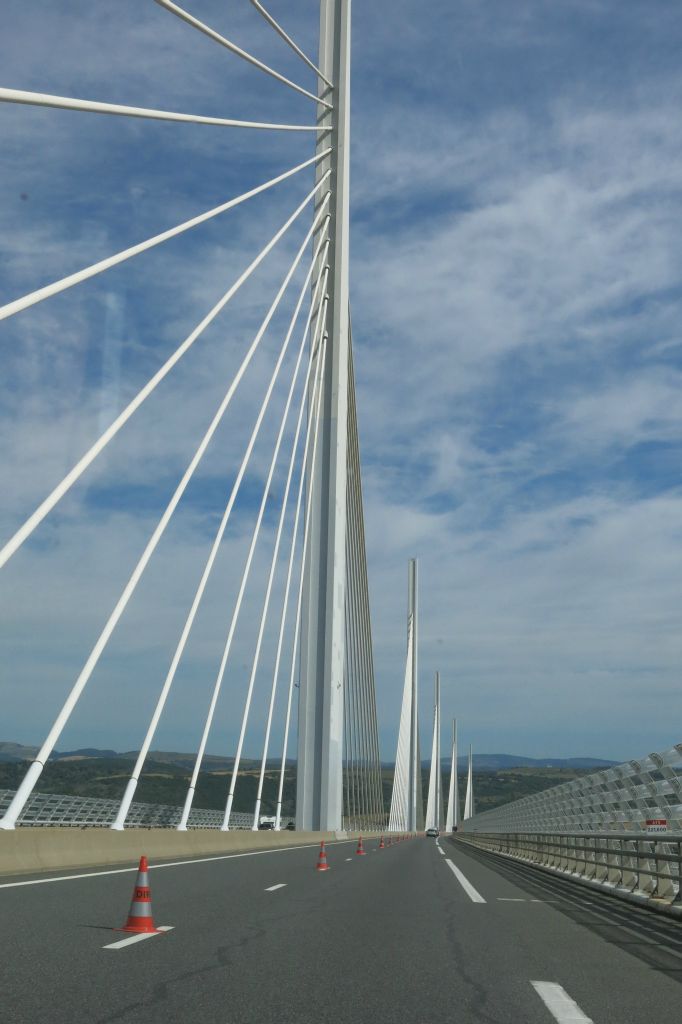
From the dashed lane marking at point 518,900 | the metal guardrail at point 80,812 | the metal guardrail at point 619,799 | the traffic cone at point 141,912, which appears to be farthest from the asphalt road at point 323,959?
the metal guardrail at point 80,812

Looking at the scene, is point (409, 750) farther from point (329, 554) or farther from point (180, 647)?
point (180, 647)

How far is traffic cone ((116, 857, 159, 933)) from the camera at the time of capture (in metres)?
8.30

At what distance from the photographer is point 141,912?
8.39m

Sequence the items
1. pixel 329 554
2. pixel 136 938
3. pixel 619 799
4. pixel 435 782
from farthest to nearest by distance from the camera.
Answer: pixel 435 782
pixel 329 554
pixel 619 799
pixel 136 938

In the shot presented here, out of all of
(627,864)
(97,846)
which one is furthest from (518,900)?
(97,846)

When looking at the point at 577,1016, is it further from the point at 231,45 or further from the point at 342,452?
the point at 342,452

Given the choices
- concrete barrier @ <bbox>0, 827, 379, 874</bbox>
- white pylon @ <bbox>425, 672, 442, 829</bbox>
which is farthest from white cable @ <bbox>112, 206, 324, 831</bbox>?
white pylon @ <bbox>425, 672, 442, 829</bbox>

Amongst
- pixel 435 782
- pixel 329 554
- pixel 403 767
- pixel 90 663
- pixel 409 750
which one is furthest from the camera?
pixel 435 782

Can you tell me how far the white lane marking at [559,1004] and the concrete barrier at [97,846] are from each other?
8006 millimetres

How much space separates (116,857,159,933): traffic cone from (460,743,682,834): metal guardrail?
25.2 ft

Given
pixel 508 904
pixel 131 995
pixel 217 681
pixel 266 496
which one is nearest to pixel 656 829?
pixel 508 904

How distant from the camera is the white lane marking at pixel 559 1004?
5648 millimetres

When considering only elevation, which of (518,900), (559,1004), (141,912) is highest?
(518,900)

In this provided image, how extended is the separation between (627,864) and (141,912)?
9418mm
